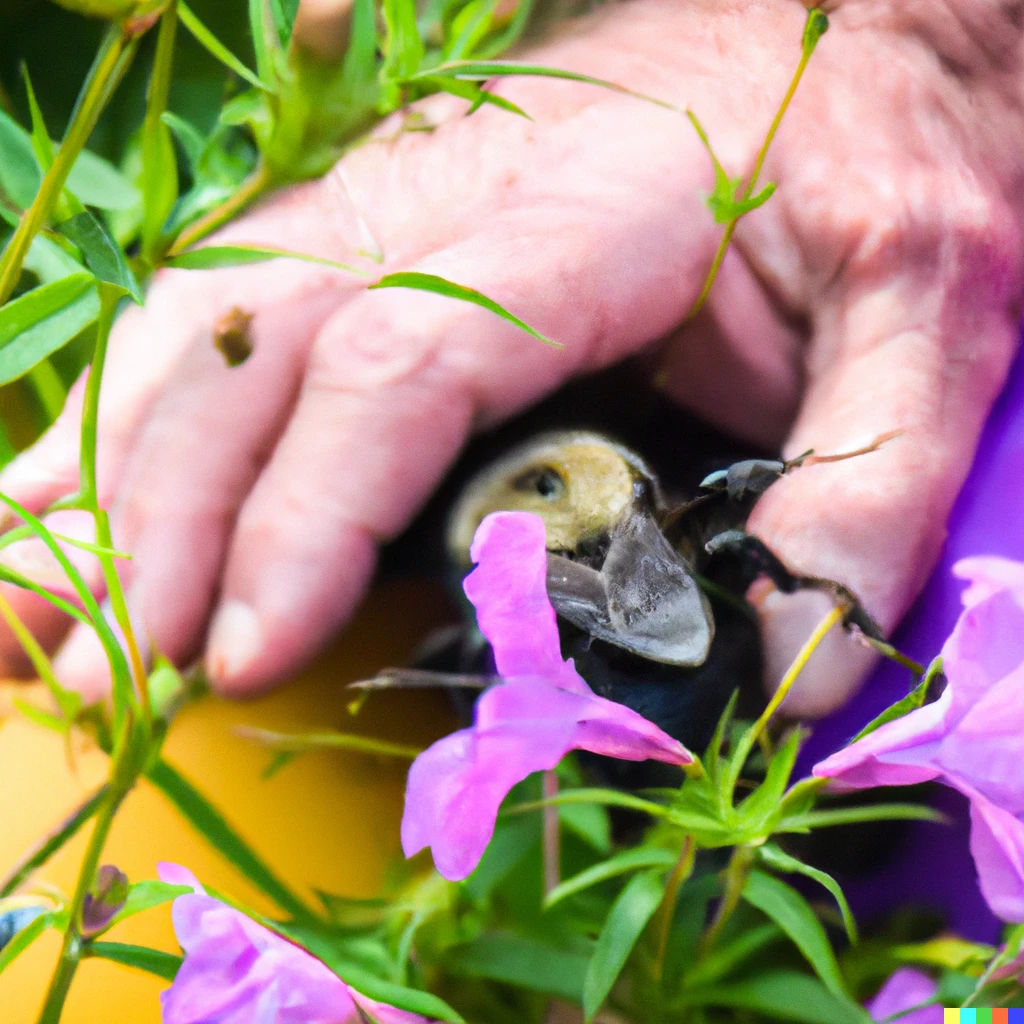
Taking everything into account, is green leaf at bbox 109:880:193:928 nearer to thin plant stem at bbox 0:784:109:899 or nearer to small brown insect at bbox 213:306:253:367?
thin plant stem at bbox 0:784:109:899

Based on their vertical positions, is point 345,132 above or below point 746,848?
above

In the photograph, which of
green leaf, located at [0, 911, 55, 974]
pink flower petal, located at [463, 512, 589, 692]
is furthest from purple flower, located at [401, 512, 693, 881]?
green leaf, located at [0, 911, 55, 974]

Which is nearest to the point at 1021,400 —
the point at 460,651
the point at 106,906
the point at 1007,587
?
the point at 1007,587

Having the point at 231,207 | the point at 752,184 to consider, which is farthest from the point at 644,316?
the point at 231,207

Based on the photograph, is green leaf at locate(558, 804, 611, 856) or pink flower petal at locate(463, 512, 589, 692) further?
green leaf at locate(558, 804, 611, 856)

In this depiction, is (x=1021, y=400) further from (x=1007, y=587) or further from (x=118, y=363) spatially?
(x=118, y=363)

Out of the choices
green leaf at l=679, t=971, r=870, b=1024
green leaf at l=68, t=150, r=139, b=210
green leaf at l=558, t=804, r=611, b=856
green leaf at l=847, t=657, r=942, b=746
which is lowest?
green leaf at l=679, t=971, r=870, b=1024

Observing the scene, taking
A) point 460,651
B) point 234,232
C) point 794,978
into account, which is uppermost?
Answer: point 234,232

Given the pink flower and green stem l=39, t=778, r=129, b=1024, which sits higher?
the pink flower
